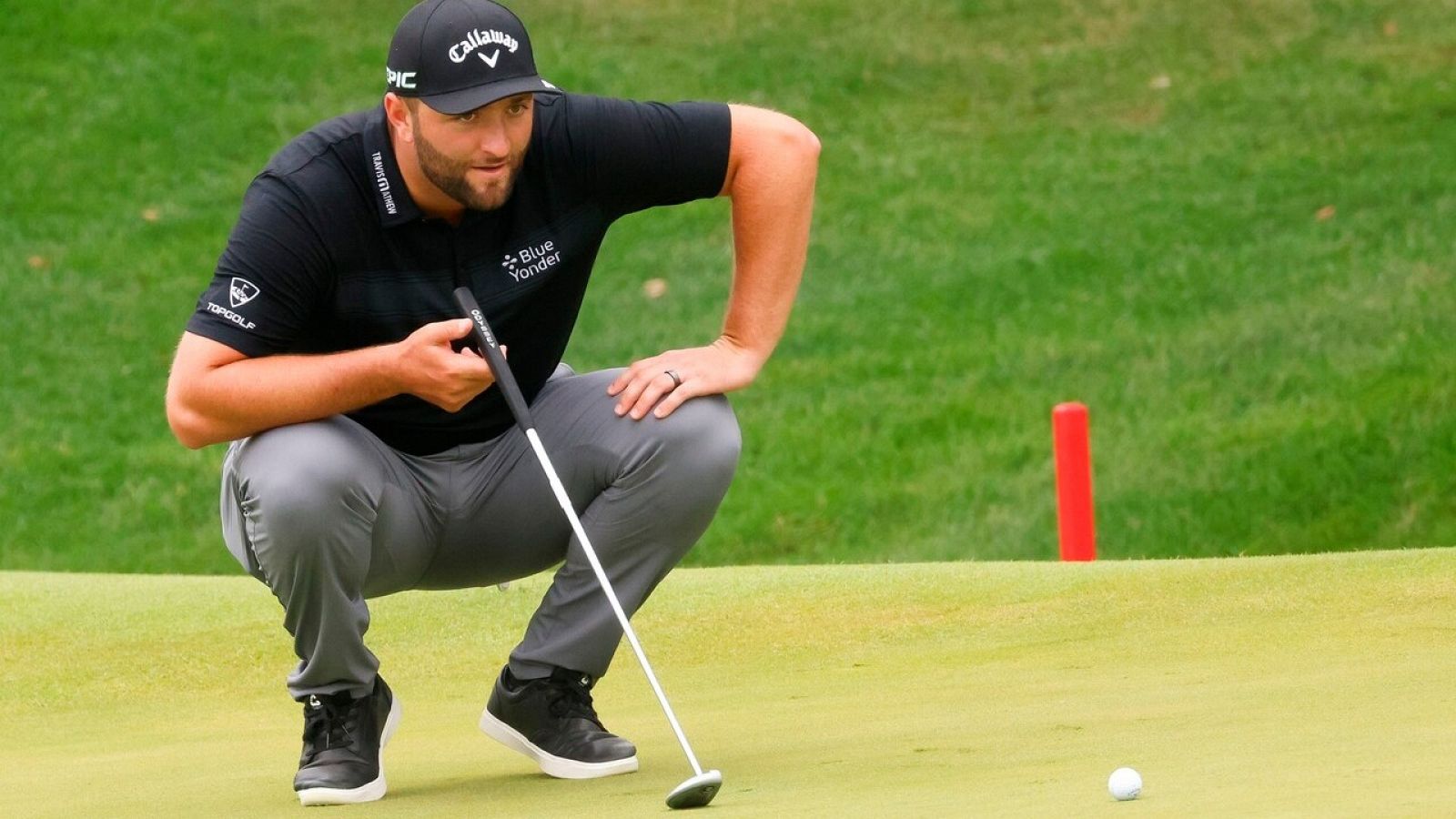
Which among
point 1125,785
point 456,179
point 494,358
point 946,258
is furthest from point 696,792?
point 946,258

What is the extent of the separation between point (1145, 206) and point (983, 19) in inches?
124

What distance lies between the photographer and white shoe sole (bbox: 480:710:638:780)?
3.42m

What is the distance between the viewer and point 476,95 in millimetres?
3225

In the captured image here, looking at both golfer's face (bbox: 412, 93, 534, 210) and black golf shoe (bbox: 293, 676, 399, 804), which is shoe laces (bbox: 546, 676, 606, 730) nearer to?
black golf shoe (bbox: 293, 676, 399, 804)

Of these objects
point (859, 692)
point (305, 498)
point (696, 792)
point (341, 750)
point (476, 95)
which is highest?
point (476, 95)

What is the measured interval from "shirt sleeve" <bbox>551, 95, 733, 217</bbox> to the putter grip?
13.0 inches

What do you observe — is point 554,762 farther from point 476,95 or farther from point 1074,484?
point 1074,484

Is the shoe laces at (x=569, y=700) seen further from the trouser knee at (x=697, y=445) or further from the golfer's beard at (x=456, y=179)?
the golfer's beard at (x=456, y=179)

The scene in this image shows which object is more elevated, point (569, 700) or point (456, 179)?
point (456, 179)

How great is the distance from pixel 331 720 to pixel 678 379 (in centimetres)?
77

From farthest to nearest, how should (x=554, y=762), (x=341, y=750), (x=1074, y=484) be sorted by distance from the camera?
(x=1074, y=484)
(x=554, y=762)
(x=341, y=750)

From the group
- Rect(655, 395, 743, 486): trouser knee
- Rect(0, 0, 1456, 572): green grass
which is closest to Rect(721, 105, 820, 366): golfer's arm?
Rect(655, 395, 743, 486): trouser knee

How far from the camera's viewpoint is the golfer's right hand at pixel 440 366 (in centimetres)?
318

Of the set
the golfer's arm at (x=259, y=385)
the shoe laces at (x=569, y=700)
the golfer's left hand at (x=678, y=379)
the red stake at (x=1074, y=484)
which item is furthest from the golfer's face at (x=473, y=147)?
the red stake at (x=1074, y=484)
